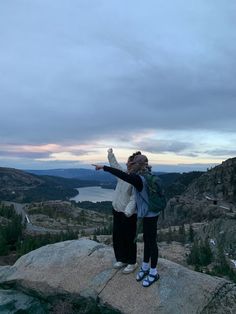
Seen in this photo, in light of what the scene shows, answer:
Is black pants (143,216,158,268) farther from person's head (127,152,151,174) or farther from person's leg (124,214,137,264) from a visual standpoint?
person's head (127,152,151,174)

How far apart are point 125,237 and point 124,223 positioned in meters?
0.26

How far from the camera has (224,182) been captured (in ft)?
189

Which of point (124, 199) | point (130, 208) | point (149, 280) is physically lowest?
point (149, 280)

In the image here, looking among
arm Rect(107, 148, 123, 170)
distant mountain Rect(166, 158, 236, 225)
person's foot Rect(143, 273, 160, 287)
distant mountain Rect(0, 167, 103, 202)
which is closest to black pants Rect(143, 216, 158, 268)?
person's foot Rect(143, 273, 160, 287)

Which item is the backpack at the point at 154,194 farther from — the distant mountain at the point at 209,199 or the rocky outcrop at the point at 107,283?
the distant mountain at the point at 209,199

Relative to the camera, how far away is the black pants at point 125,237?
23.8 feet

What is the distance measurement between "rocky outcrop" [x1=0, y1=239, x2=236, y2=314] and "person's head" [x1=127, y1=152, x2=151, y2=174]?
68.3 inches

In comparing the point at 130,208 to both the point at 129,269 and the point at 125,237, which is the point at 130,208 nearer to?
the point at 125,237

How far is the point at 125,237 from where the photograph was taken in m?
7.36

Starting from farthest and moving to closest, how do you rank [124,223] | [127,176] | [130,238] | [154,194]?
1. [130,238]
2. [124,223]
3. [154,194]
4. [127,176]

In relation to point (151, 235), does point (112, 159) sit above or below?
above

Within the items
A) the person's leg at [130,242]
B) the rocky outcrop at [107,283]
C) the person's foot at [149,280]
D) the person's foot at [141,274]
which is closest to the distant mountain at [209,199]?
the rocky outcrop at [107,283]

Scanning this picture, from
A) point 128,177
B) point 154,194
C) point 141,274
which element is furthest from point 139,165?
point 141,274

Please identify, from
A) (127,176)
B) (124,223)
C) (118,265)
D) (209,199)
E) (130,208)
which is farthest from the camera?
(209,199)
